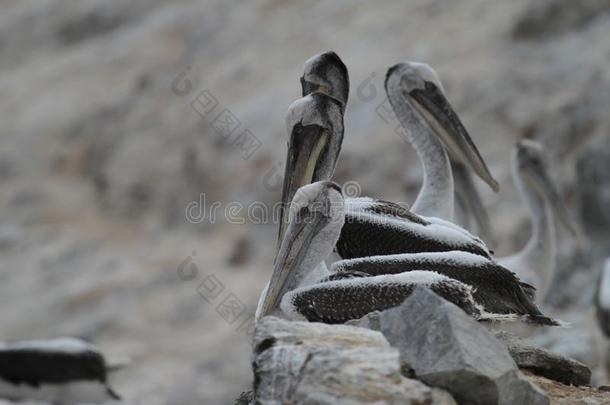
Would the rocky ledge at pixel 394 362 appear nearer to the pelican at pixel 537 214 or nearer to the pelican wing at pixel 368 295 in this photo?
the pelican wing at pixel 368 295

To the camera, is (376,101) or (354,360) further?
(376,101)

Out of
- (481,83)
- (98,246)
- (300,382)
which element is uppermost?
(481,83)

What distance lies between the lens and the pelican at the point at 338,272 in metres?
5.12

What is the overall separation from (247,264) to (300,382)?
13.8 m

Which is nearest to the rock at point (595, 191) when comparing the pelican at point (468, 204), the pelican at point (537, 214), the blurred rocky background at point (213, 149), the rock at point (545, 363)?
the blurred rocky background at point (213, 149)

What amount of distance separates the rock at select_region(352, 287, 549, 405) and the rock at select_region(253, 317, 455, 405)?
0.23 feet

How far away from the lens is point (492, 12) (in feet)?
65.3

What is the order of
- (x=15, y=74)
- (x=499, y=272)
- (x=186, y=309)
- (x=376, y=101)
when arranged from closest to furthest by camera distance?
(x=499, y=272) → (x=186, y=309) → (x=376, y=101) → (x=15, y=74)

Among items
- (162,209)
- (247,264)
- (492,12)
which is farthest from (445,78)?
(162,209)

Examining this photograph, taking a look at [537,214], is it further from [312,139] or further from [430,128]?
[312,139]

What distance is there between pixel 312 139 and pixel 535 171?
4.98m

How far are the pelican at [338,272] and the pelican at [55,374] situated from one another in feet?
17.9

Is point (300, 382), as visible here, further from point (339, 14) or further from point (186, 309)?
point (339, 14)

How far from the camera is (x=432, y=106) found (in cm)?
800
